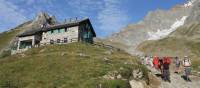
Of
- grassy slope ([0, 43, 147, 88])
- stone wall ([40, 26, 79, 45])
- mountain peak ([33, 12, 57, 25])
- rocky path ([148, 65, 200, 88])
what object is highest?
mountain peak ([33, 12, 57, 25])

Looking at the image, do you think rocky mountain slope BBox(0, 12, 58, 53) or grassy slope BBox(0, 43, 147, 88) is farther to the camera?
rocky mountain slope BBox(0, 12, 58, 53)

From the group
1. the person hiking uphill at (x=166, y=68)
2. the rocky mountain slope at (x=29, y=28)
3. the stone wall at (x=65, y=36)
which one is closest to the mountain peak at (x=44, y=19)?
the rocky mountain slope at (x=29, y=28)

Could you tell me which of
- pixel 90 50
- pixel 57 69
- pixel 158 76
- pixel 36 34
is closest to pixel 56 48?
pixel 90 50

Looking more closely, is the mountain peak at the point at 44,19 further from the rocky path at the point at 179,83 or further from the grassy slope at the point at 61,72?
the rocky path at the point at 179,83

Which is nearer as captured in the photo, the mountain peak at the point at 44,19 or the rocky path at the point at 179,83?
the rocky path at the point at 179,83

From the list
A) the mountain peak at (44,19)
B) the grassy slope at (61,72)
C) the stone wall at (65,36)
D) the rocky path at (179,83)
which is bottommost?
the rocky path at (179,83)

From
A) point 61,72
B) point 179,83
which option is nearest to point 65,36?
point 61,72

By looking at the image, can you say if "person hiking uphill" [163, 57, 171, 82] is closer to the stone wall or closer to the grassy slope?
the grassy slope

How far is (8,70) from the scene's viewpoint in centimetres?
5228

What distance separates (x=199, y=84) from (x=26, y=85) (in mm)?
24897

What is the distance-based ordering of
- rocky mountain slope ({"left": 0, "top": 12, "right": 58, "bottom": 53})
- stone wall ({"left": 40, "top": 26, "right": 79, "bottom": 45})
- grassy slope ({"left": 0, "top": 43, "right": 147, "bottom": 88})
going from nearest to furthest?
1. grassy slope ({"left": 0, "top": 43, "right": 147, "bottom": 88})
2. stone wall ({"left": 40, "top": 26, "right": 79, "bottom": 45})
3. rocky mountain slope ({"left": 0, "top": 12, "right": 58, "bottom": 53})

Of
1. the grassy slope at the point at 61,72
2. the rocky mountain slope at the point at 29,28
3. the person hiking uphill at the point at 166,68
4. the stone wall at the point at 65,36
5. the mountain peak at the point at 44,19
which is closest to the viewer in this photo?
the grassy slope at the point at 61,72

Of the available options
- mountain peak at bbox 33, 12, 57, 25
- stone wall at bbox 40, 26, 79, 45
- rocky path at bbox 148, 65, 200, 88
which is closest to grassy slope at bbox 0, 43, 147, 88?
rocky path at bbox 148, 65, 200, 88

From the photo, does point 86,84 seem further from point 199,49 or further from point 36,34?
point 199,49
